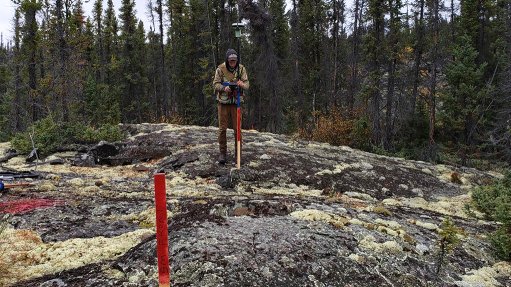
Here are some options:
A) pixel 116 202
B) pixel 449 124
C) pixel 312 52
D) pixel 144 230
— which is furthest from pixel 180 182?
pixel 312 52

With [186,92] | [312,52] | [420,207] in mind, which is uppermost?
[312,52]

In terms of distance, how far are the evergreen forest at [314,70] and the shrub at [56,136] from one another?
0.60 metres

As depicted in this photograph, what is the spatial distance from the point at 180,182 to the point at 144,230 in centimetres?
320

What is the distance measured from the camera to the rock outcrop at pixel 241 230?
381 cm

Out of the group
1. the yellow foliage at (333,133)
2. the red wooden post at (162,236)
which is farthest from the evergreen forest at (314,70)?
the red wooden post at (162,236)

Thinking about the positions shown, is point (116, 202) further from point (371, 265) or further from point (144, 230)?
point (371, 265)

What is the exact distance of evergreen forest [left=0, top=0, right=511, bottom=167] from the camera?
19.5m

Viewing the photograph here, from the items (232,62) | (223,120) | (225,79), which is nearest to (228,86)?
(225,79)

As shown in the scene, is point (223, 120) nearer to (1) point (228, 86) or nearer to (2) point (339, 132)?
(1) point (228, 86)

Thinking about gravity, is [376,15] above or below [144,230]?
above

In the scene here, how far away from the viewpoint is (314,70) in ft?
117

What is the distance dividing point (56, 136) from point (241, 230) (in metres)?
10.3

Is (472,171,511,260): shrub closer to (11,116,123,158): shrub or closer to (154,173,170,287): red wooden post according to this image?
(154,173,170,287): red wooden post

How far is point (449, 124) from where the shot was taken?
27109mm
